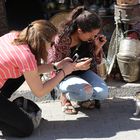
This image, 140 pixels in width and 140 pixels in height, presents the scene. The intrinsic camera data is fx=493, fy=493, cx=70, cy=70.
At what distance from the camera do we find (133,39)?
15.7 feet

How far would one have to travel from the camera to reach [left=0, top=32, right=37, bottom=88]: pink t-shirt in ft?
11.8

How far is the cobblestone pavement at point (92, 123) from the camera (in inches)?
152

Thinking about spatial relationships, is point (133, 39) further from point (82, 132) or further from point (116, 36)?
point (82, 132)

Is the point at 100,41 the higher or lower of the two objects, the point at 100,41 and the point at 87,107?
the higher

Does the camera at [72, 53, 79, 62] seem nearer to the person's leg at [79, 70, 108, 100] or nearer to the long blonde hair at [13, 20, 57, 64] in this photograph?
the person's leg at [79, 70, 108, 100]

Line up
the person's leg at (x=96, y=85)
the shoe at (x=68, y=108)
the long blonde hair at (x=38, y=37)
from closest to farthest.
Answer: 1. the long blonde hair at (x=38, y=37)
2. the person's leg at (x=96, y=85)
3. the shoe at (x=68, y=108)

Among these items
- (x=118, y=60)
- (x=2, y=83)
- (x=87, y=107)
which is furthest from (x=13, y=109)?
(x=118, y=60)

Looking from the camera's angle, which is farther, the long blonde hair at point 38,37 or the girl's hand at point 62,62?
the girl's hand at point 62,62

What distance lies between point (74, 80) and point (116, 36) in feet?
3.50

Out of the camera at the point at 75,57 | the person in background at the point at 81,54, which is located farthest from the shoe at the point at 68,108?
the camera at the point at 75,57

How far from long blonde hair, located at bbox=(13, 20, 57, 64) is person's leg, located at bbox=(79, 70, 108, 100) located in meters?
0.66

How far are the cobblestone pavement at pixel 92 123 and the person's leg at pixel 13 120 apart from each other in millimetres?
79

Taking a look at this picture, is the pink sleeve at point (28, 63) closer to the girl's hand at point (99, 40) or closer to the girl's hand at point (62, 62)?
the girl's hand at point (62, 62)

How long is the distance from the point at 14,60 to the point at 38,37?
0.25 m
